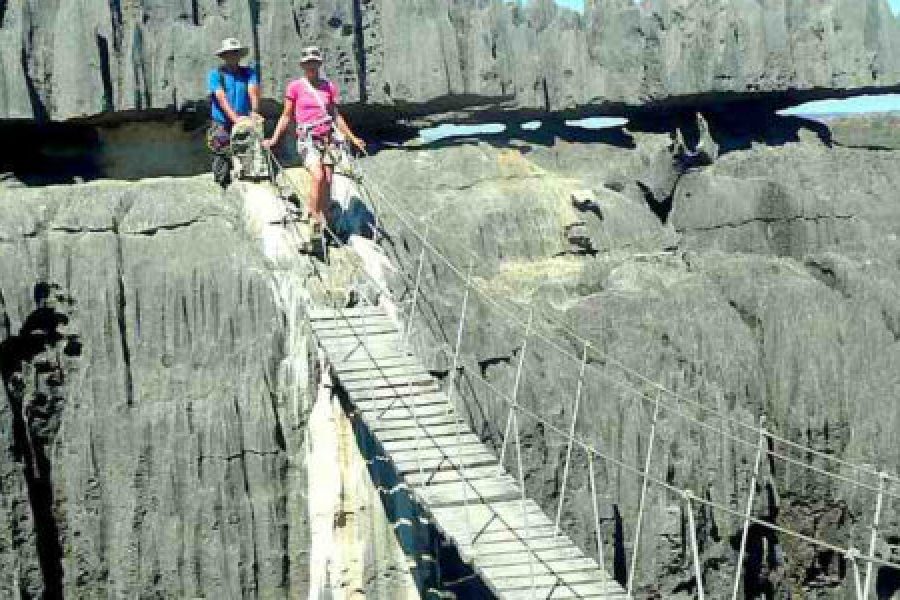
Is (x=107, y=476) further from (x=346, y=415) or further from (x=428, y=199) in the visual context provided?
(x=428, y=199)

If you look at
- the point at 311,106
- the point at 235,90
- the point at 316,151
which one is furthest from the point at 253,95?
the point at 316,151

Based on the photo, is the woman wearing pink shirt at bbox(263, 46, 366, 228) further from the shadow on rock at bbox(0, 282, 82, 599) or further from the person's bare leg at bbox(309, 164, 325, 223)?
the shadow on rock at bbox(0, 282, 82, 599)

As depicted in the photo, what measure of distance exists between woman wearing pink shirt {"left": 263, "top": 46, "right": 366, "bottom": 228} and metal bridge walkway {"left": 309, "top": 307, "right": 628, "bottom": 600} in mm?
784

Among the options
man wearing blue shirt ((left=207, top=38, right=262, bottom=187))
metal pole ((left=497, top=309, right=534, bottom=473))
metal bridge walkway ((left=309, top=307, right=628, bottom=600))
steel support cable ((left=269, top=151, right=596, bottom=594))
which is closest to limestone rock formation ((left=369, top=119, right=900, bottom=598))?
metal pole ((left=497, top=309, right=534, bottom=473))

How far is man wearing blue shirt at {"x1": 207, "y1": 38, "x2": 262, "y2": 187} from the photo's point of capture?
11.0 m

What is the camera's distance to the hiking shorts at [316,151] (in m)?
10.5

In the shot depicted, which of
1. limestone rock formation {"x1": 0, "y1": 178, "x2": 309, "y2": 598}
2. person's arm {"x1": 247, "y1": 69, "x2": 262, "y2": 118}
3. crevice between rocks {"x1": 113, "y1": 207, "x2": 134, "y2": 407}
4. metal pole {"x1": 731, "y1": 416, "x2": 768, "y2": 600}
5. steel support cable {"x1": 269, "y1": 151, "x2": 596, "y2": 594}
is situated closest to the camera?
steel support cable {"x1": 269, "y1": 151, "x2": 596, "y2": 594}

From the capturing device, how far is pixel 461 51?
45.7 ft

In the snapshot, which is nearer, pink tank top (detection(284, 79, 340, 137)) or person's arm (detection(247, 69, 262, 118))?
pink tank top (detection(284, 79, 340, 137))

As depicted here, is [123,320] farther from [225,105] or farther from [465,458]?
[465,458]

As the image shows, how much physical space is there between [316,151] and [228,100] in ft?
3.08

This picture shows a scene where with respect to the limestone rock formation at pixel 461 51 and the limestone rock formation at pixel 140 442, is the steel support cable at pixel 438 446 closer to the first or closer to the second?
the limestone rock formation at pixel 140 442

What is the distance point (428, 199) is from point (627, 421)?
2.42 metres

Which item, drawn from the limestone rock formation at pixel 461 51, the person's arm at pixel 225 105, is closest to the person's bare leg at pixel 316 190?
the person's arm at pixel 225 105
